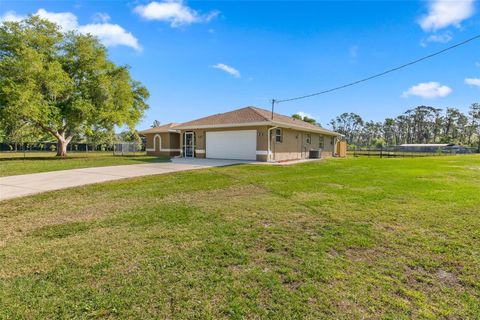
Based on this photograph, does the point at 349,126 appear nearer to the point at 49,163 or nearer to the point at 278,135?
the point at 278,135

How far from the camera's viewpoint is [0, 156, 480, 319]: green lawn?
91.6 inches

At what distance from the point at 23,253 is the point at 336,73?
17791 millimetres

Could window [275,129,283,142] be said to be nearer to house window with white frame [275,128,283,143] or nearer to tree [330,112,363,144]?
house window with white frame [275,128,283,143]

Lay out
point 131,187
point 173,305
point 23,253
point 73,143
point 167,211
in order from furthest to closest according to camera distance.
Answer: point 73,143, point 131,187, point 167,211, point 23,253, point 173,305

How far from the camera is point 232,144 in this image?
1875 centimetres

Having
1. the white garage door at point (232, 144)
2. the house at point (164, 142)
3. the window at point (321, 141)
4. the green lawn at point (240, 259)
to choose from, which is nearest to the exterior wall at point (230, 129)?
the white garage door at point (232, 144)

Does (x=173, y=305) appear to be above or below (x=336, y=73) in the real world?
below

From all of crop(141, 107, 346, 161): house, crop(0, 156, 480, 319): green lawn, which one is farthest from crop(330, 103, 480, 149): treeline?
crop(0, 156, 480, 319): green lawn

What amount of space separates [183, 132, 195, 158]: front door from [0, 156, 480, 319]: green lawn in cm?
1544

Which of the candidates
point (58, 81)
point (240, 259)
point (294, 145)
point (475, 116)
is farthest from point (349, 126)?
point (240, 259)

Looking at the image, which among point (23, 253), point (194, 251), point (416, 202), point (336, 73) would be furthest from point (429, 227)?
point (336, 73)

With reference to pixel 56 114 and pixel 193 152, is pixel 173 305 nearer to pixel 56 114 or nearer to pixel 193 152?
pixel 193 152

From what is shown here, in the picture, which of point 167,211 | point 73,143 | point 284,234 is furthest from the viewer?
point 73,143

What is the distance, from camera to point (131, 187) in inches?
309
